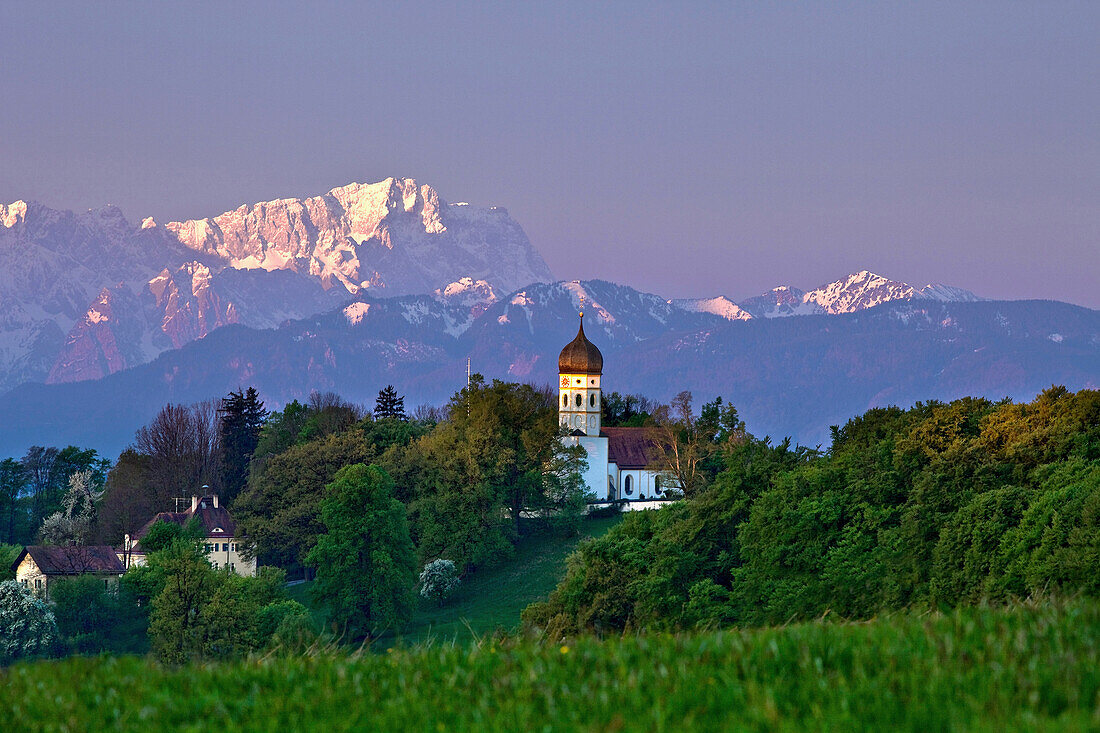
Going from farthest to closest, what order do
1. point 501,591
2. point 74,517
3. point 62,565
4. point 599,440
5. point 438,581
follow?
point 74,517 < point 599,440 < point 62,565 < point 438,581 < point 501,591

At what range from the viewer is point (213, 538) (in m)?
91.6

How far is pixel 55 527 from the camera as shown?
102 m

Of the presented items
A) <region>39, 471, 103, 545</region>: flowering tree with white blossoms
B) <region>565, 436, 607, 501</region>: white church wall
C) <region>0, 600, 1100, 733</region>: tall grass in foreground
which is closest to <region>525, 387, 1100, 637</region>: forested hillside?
<region>0, 600, 1100, 733</region>: tall grass in foreground

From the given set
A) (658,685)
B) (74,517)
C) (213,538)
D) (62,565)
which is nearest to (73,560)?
(62,565)

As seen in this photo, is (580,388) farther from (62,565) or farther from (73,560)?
(62,565)

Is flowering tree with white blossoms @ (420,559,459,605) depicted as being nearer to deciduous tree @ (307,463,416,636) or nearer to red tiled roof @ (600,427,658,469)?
deciduous tree @ (307,463,416,636)

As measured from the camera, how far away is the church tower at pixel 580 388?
10662 cm

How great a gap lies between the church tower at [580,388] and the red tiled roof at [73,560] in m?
35.9

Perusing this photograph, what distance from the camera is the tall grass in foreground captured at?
28.2 ft

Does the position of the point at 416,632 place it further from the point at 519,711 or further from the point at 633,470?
the point at 519,711

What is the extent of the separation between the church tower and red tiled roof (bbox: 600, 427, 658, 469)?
5.82 ft

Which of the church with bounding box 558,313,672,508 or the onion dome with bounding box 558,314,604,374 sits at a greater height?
the onion dome with bounding box 558,314,604,374

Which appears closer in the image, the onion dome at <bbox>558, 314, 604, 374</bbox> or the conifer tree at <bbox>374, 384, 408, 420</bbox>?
the onion dome at <bbox>558, 314, 604, 374</bbox>

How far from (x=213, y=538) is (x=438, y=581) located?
20.2 metres
